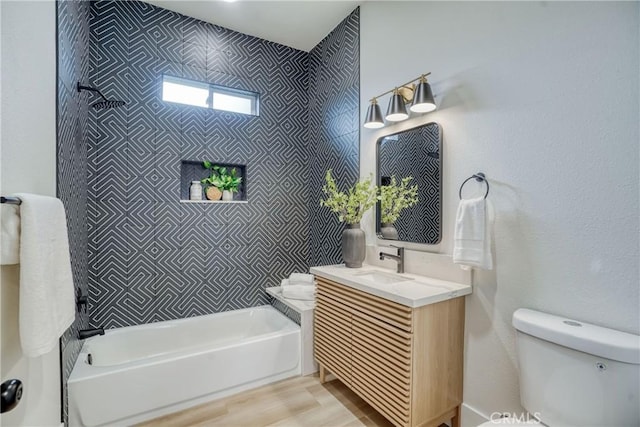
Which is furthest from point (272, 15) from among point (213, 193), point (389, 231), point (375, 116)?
point (389, 231)

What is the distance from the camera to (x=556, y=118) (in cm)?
139

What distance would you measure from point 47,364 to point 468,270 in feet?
7.24

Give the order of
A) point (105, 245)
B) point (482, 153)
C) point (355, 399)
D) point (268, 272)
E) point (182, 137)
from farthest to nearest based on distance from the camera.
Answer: point (268, 272) < point (182, 137) < point (105, 245) < point (355, 399) < point (482, 153)

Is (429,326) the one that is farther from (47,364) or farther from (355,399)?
(47,364)

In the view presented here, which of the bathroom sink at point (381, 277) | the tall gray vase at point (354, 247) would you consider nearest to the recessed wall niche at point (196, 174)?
the tall gray vase at point (354, 247)

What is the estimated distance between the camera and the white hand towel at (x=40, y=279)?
1002mm

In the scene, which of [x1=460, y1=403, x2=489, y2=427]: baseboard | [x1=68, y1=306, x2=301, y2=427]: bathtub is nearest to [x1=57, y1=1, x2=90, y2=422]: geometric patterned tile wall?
[x1=68, y1=306, x2=301, y2=427]: bathtub

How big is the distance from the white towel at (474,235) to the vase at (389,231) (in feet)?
2.08

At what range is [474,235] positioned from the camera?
1589 mm

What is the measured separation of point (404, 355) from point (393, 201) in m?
1.09

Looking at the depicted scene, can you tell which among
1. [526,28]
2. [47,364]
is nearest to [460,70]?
[526,28]

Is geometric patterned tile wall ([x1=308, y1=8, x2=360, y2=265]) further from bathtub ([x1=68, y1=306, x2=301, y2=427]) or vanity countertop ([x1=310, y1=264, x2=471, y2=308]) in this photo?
bathtub ([x1=68, y1=306, x2=301, y2=427])

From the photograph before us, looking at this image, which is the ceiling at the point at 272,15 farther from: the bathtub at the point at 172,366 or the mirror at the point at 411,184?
the bathtub at the point at 172,366

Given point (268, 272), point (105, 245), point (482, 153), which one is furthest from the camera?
point (268, 272)
